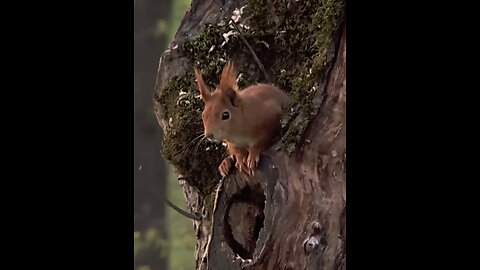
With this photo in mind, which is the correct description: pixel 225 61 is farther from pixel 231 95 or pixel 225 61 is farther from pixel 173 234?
pixel 173 234

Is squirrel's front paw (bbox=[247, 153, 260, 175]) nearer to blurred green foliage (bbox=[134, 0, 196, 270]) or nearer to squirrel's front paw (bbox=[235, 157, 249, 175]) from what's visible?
squirrel's front paw (bbox=[235, 157, 249, 175])

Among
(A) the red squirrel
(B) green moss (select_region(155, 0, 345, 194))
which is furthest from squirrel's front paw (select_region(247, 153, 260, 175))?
(B) green moss (select_region(155, 0, 345, 194))

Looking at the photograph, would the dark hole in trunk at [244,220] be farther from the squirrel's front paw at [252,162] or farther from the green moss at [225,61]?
the green moss at [225,61]

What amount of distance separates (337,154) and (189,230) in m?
1.20

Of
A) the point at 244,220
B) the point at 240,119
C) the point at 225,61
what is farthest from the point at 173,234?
the point at 240,119

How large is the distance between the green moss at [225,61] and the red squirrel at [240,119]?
0.46 feet

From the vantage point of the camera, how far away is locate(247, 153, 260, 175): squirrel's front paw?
119 cm

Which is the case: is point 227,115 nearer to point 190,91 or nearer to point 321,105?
point 321,105

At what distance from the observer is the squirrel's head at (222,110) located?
46.3 inches

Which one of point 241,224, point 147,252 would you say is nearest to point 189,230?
point 147,252

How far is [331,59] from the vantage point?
1137 mm

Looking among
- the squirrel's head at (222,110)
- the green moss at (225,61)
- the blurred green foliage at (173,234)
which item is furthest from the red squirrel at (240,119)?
the blurred green foliage at (173,234)

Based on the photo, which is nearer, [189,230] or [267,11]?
[267,11]
